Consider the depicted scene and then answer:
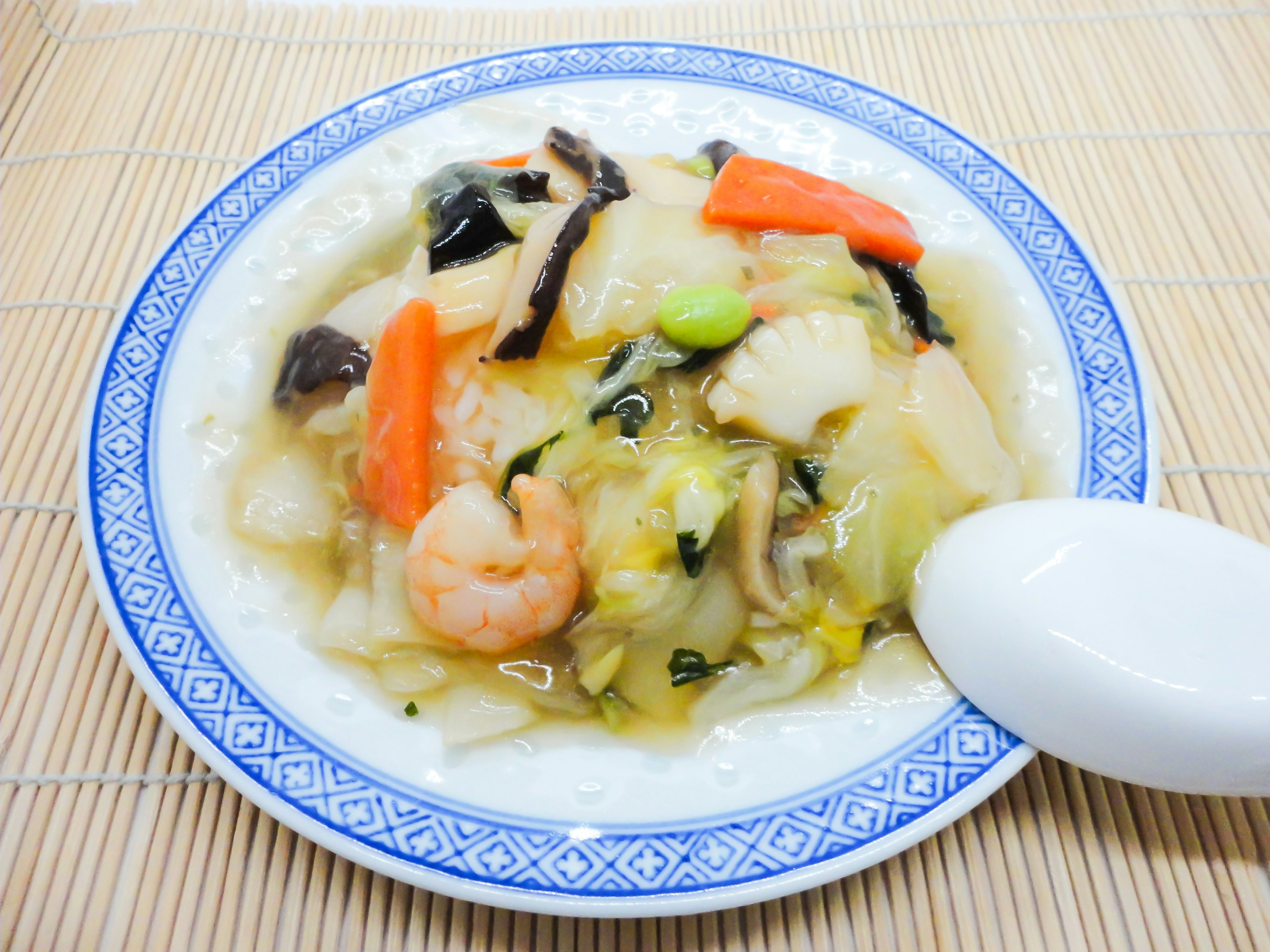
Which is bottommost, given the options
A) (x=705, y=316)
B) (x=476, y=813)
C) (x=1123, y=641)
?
(x=476, y=813)

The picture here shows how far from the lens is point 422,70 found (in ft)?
10.6

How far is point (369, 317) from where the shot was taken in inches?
87.0

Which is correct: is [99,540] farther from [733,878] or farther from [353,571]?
[733,878]

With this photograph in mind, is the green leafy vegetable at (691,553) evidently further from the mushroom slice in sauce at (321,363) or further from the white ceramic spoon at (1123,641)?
the mushroom slice in sauce at (321,363)

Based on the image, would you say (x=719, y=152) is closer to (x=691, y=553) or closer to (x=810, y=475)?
(x=810, y=475)

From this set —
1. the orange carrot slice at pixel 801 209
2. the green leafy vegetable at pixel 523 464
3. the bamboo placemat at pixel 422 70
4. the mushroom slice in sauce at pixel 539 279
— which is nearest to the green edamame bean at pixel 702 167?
the orange carrot slice at pixel 801 209

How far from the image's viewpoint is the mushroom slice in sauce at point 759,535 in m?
1.76

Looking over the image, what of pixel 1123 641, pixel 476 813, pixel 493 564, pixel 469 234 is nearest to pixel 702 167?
pixel 469 234

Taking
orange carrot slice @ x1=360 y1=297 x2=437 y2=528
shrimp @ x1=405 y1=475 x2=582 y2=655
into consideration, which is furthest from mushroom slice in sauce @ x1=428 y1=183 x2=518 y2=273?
shrimp @ x1=405 y1=475 x2=582 y2=655

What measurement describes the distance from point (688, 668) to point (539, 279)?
3.15 feet

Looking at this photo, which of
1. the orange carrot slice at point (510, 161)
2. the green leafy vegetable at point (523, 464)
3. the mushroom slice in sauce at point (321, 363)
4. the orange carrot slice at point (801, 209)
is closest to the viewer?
the green leafy vegetable at point (523, 464)

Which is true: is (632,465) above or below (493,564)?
above

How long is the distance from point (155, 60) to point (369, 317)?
213 cm

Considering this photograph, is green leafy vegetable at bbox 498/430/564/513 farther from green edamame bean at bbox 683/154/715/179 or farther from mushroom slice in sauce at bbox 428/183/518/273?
green edamame bean at bbox 683/154/715/179
